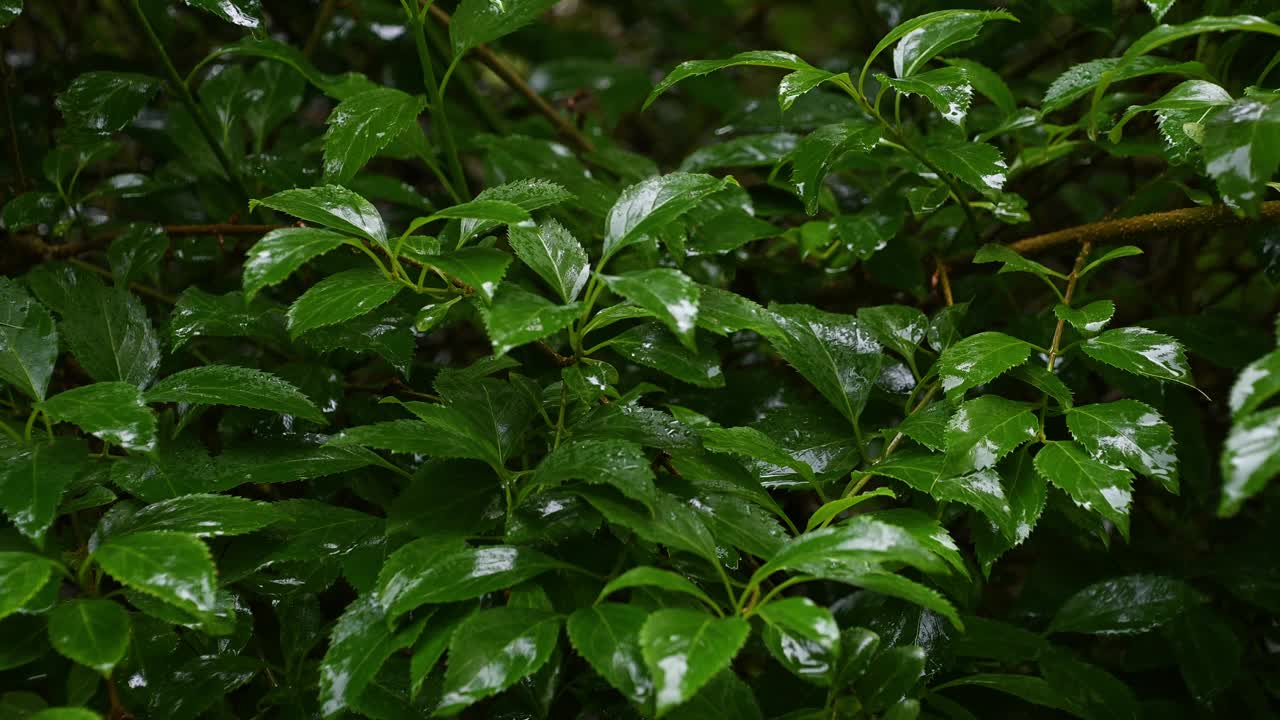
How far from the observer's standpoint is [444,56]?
149 centimetres

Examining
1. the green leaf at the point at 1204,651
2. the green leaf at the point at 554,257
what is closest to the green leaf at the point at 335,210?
the green leaf at the point at 554,257

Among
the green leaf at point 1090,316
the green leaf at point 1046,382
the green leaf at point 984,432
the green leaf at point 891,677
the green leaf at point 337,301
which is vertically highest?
the green leaf at point 337,301

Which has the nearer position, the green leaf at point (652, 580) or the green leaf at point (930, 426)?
the green leaf at point (652, 580)

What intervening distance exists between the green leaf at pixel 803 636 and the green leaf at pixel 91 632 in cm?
44

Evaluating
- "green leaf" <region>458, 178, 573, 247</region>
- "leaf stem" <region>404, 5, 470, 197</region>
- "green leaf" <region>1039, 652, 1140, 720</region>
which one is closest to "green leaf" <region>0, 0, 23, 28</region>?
"leaf stem" <region>404, 5, 470, 197</region>

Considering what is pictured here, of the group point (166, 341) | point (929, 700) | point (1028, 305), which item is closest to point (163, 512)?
point (166, 341)

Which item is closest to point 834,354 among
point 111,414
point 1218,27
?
point 1218,27

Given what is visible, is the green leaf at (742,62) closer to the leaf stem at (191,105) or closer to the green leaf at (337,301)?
the green leaf at (337,301)

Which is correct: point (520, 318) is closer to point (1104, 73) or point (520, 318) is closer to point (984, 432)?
point (984, 432)

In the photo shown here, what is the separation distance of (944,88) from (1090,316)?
252mm

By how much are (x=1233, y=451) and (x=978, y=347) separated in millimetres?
305

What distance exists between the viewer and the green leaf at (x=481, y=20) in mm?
957

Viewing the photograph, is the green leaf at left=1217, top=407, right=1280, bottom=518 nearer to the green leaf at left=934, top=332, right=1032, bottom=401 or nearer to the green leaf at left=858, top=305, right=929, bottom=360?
the green leaf at left=934, top=332, right=1032, bottom=401

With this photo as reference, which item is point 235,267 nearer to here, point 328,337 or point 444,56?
point 444,56
